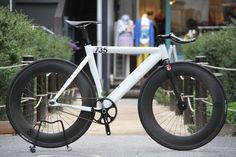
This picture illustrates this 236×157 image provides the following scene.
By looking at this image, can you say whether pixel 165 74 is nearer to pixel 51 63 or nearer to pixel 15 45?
pixel 51 63

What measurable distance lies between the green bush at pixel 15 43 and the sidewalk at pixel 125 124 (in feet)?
5.02

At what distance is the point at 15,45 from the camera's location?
9.24 metres

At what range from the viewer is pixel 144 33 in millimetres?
16719

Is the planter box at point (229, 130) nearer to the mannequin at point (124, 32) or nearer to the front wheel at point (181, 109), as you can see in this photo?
the front wheel at point (181, 109)

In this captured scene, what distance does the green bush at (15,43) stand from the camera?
912 cm

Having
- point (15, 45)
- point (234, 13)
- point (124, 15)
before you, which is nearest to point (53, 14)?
point (124, 15)

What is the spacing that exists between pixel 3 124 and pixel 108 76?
8229mm

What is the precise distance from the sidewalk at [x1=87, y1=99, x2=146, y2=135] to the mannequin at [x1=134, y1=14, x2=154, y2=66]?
7.90 ft

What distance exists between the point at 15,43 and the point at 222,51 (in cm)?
454

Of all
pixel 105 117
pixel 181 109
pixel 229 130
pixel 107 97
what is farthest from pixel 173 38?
pixel 229 130

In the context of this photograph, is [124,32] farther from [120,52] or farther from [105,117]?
[105,117]

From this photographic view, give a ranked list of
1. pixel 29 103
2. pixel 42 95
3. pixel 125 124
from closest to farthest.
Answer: pixel 29 103 → pixel 42 95 → pixel 125 124

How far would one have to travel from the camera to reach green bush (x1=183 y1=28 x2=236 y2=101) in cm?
1098

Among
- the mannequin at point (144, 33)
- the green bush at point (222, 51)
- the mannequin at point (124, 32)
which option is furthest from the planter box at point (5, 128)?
the mannequin at point (144, 33)
